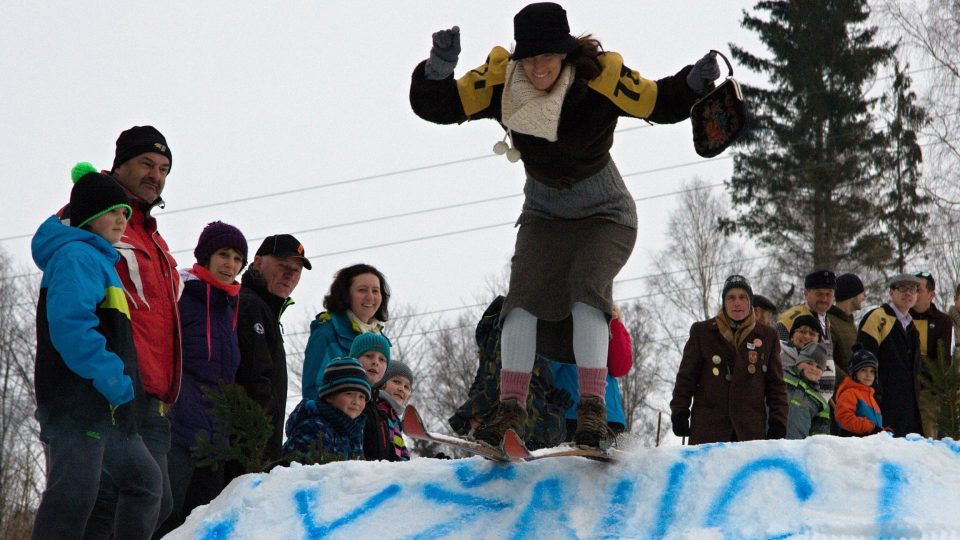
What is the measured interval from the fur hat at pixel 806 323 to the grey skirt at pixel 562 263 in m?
3.49

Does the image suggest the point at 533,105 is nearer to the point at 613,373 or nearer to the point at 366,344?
the point at 613,373

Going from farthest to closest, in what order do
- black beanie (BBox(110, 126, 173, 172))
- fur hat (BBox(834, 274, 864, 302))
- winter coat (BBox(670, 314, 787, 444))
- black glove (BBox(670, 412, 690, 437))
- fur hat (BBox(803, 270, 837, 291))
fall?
1. fur hat (BBox(834, 274, 864, 302))
2. fur hat (BBox(803, 270, 837, 291))
3. black glove (BBox(670, 412, 690, 437))
4. winter coat (BBox(670, 314, 787, 444))
5. black beanie (BBox(110, 126, 173, 172))

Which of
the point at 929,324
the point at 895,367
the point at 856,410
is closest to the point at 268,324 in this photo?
the point at 856,410

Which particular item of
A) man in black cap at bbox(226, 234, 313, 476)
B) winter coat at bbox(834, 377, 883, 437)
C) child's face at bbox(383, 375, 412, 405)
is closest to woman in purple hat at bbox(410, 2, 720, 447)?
man in black cap at bbox(226, 234, 313, 476)

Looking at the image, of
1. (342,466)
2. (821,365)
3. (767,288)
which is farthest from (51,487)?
(767,288)

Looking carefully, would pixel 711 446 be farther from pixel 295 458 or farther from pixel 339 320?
pixel 339 320

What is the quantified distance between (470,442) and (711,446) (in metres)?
1.06

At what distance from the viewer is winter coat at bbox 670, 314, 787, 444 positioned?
296 inches

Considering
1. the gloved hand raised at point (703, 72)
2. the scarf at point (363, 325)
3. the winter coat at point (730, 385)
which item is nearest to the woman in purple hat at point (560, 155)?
the gloved hand raised at point (703, 72)

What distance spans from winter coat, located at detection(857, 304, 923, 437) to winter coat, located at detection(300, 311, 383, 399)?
4.02 meters

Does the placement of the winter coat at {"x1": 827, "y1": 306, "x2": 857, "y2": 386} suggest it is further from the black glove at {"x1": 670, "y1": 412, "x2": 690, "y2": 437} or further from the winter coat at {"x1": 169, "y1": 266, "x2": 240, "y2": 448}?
the winter coat at {"x1": 169, "y1": 266, "x2": 240, "y2": 448}

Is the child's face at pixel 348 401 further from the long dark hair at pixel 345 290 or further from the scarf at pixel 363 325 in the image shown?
the long dark hair at pixel 345 290

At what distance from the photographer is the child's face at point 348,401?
20.7 ft

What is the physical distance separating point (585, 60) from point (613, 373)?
1.98m
